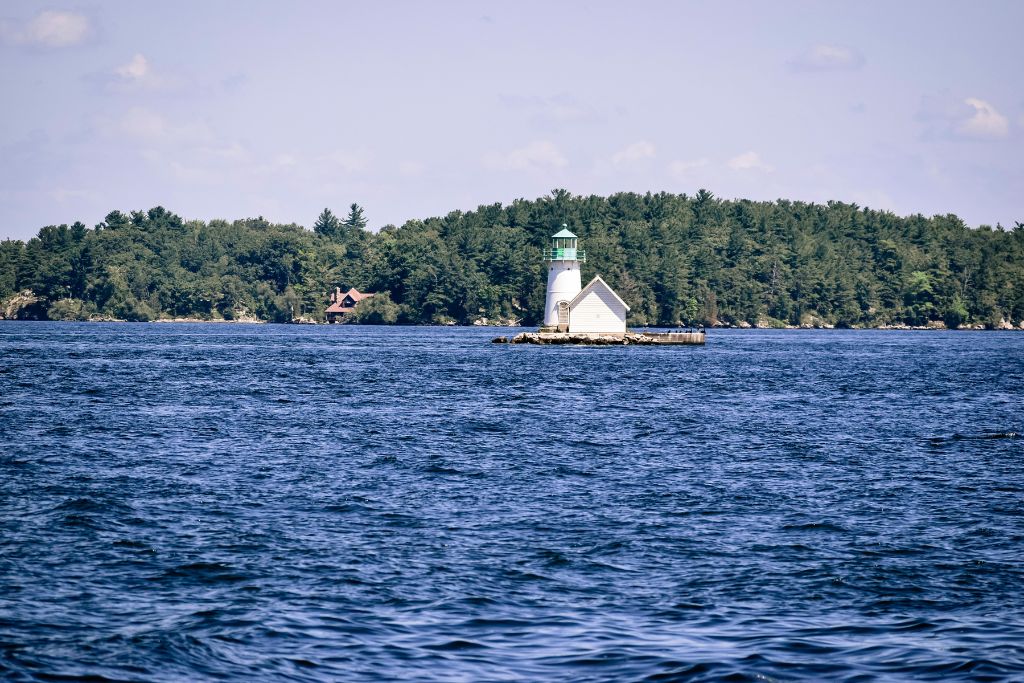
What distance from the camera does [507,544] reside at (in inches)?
785

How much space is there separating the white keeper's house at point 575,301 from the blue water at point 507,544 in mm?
59675

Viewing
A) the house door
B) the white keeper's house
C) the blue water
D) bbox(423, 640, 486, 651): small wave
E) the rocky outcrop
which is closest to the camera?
the blue water

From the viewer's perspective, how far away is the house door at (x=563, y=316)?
108688 mm

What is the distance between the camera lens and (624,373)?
72.4 metres

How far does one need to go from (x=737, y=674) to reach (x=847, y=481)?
579 inches

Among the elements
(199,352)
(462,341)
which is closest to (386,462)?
(199,352)

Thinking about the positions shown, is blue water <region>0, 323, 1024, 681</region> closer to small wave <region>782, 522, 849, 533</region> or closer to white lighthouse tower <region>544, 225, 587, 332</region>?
small wave <region>782, 522, 849, 533</region>

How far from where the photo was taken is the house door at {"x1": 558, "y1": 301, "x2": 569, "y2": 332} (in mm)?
108688

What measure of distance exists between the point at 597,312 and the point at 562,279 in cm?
454

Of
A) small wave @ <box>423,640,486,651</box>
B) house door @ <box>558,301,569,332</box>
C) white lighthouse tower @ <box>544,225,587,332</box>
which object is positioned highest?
white lighthouse tower @ <box>544,225,587,332</box>

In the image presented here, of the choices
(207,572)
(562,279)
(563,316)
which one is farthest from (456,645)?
(563,316)

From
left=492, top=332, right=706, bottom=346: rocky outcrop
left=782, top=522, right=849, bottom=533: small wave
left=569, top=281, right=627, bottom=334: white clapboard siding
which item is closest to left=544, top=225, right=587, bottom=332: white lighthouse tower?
left=492, top=332, right=706, bottom=346: rocky outcrop

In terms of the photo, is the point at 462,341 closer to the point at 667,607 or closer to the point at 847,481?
the point at 847,481

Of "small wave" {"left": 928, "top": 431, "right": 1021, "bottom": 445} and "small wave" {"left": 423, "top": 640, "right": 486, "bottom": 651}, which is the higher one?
"small wave" {"left": 928, "top": 431, "right": 1021, "bottom": 445}
